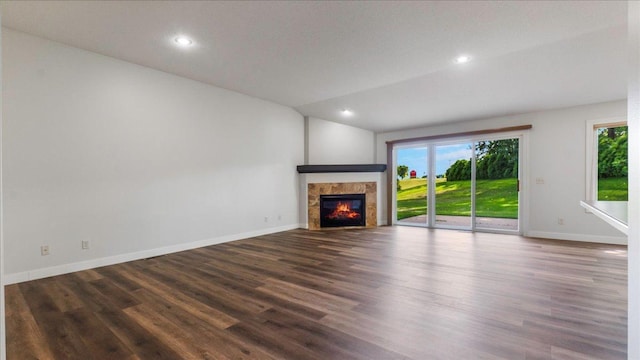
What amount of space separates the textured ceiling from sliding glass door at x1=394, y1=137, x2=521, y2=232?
1.32 meters

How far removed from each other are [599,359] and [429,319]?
39.7 inches

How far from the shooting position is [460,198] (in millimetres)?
6535

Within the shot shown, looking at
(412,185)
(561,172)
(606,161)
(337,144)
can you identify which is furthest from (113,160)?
(606,161)

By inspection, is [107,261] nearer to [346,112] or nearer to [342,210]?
[342,210]

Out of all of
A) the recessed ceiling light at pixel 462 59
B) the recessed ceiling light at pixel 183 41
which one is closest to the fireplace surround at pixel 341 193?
the recessed ceiling light at pixel 462 59

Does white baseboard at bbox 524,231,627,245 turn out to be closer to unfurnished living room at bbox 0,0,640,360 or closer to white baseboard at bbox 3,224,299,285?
unfurnished living room at bbox 0,0,640,360

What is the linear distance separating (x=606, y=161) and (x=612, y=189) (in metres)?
0.49

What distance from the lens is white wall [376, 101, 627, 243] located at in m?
5.07

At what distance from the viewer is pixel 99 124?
3.71m

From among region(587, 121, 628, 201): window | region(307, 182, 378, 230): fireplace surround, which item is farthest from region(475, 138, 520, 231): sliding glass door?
region(307, 182, 378, 230): fireplace surround

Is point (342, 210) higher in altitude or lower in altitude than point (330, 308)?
higher

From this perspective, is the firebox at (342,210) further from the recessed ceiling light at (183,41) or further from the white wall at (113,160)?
the recessed ceiling light at (183,41)

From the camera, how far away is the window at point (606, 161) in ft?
16.5

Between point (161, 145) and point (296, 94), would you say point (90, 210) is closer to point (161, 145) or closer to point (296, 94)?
point (161, 145)
